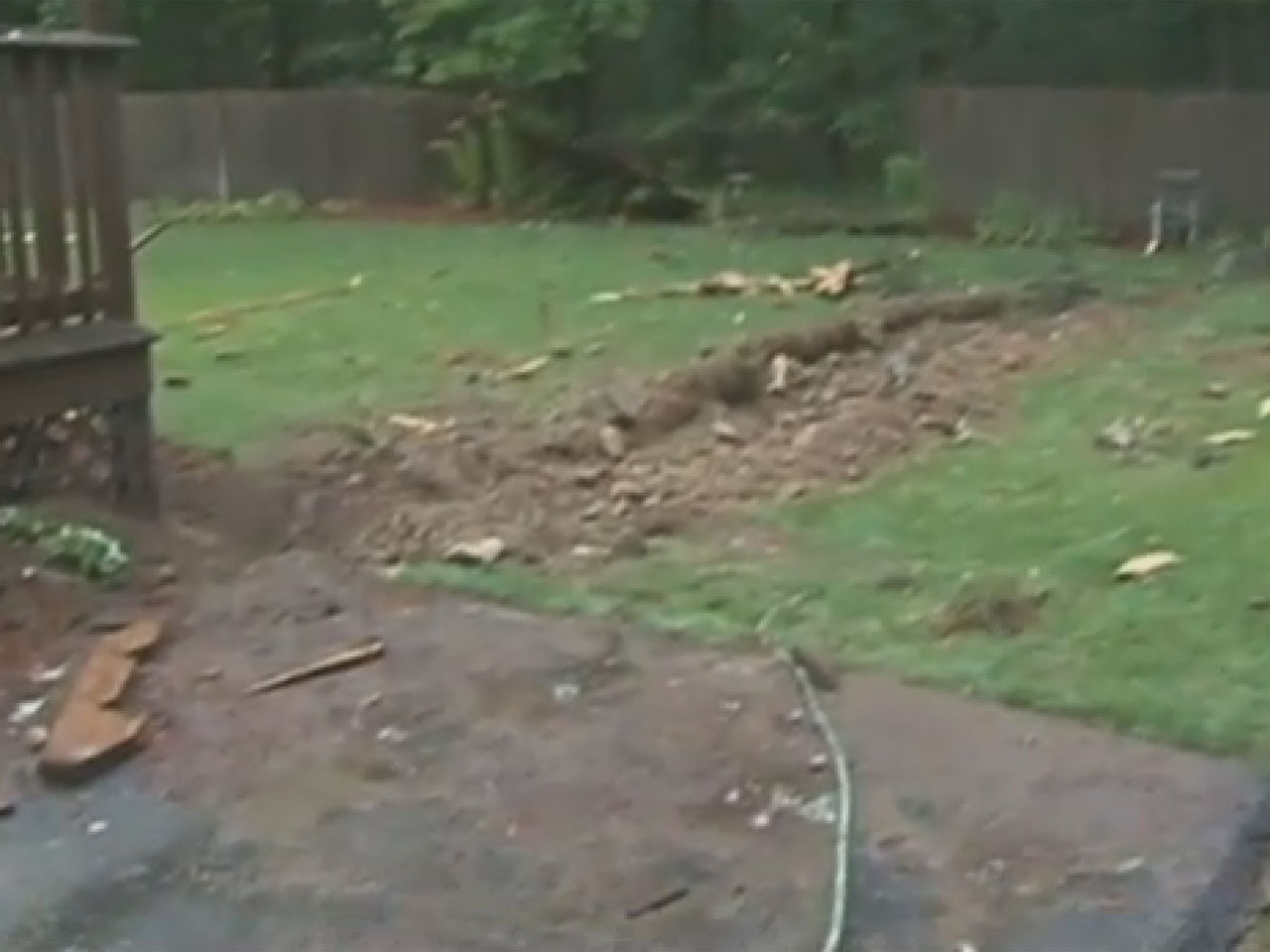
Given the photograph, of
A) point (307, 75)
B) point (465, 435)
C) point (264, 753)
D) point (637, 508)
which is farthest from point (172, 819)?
point (307, 75)

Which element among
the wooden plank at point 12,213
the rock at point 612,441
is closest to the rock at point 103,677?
the wooden plank at point 12,213

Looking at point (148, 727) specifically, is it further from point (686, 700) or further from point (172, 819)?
point (686, 700)

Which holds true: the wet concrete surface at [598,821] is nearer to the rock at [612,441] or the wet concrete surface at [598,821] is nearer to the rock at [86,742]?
the rock at [86,742]

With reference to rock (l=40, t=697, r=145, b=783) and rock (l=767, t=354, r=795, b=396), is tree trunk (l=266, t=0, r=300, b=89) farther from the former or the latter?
rock (l=40, t=697, r=145, b=783)

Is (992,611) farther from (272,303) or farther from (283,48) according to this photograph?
(283,48)

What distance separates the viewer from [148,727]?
367cm

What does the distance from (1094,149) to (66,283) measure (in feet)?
31.5

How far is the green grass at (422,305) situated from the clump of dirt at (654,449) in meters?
0.44

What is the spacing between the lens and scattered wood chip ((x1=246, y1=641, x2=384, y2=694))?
12.8 feet

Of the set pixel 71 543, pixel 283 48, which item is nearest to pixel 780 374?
pixel 71 543

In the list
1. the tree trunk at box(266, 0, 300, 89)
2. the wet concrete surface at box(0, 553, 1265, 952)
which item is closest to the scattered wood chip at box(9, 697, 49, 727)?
the wet concrete surface at box(0, 553, 1265, 952)

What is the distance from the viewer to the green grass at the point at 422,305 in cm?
711

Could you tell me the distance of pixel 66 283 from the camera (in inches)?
196

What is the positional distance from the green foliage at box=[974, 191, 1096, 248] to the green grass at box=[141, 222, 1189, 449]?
66 centimetres
